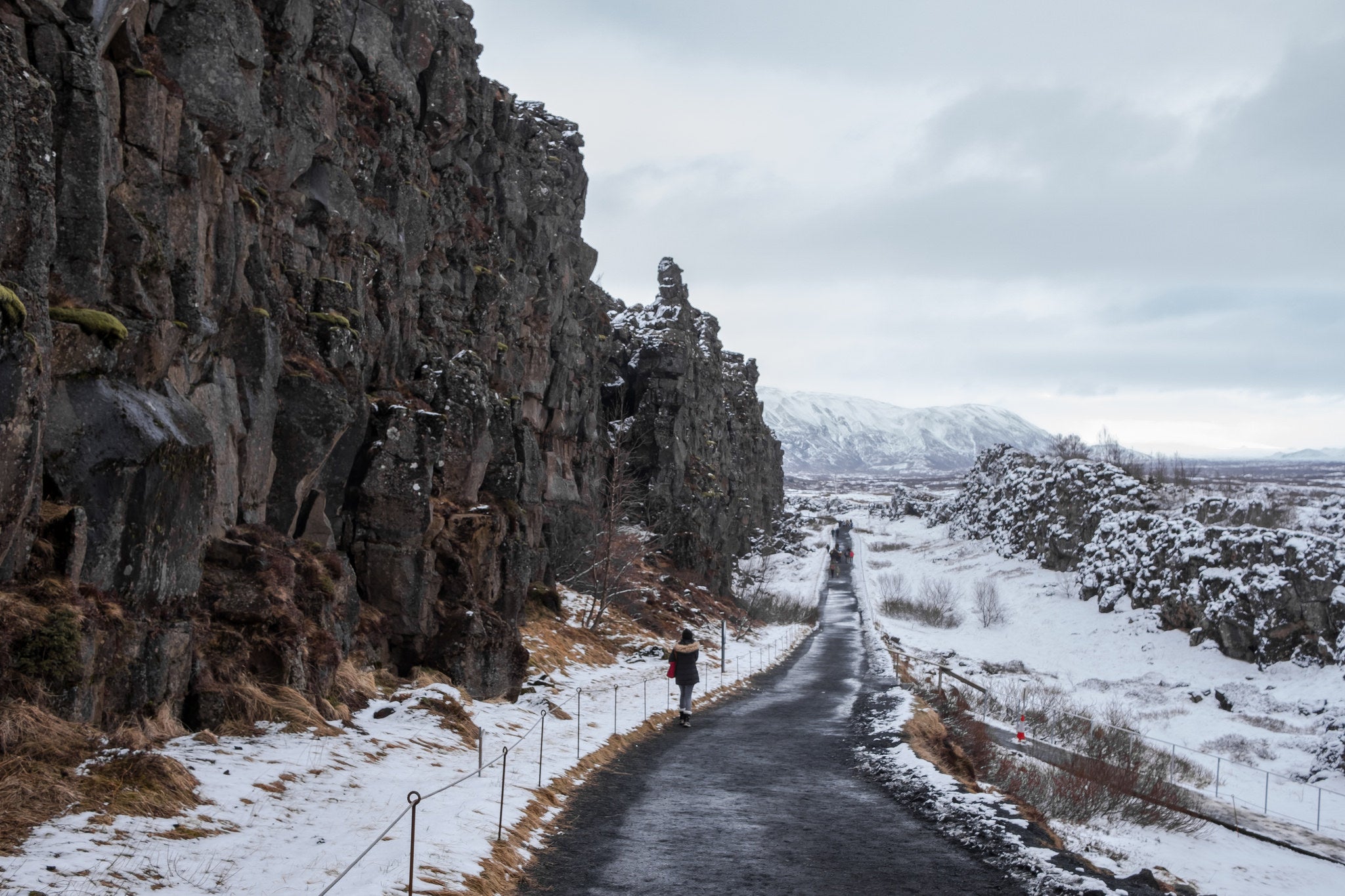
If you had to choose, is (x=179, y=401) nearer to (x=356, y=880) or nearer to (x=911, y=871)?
(x=356, y=880)

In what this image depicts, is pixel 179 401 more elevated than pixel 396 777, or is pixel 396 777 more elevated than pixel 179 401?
pixel 179 401

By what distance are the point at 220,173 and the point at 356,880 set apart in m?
12.7

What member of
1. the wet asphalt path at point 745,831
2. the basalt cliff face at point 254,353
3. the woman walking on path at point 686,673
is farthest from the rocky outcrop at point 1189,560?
the basalt cliff face at point 254,353

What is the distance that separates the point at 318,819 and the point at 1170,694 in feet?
148

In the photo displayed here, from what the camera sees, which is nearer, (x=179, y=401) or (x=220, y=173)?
(x=179, y=401)

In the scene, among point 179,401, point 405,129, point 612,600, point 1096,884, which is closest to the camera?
point 1096,884

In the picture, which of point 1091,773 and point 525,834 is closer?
point 525,834

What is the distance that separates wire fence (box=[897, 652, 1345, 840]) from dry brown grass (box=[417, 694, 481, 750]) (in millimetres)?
18711

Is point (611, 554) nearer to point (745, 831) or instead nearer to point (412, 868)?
A: point (745, 831)

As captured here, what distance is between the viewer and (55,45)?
10.8m

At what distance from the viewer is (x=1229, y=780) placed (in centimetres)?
2912

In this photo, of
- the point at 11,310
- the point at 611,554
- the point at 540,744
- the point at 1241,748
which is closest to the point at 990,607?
the point at 1241,748

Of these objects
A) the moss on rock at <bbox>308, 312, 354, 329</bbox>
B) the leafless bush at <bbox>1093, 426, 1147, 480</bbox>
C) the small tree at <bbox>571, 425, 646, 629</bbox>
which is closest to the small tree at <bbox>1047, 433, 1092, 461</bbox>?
the leafless bush at <bbox>1093, 426, 1147, 480</bbox>

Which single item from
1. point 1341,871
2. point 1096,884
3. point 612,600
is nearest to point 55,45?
point 1096,884
